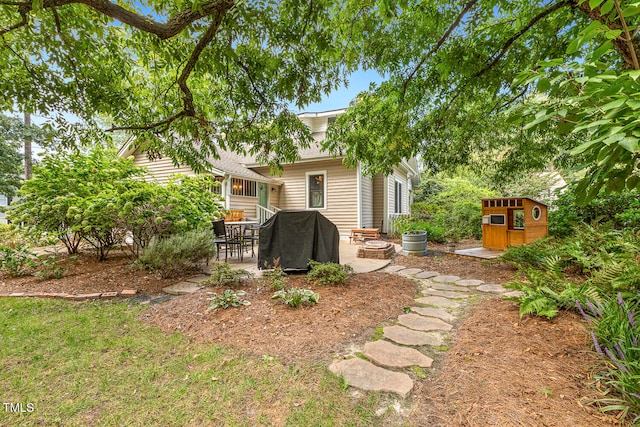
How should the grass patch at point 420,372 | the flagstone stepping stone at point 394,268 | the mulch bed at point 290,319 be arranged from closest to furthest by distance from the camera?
the grass patch at point 420,372 < the mulch bed at point 290,319 < the flagstone stepping stone at point 394,268

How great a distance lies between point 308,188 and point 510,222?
279 inches

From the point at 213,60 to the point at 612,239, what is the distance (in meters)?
→ 6.54

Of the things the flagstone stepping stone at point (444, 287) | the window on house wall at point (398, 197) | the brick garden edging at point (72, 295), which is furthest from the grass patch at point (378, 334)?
the window on house wall at point (398, 197)

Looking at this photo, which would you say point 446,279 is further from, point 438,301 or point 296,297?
point 296,297

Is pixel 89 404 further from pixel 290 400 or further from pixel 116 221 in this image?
pixel 116 221

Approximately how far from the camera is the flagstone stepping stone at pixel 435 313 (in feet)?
10.5

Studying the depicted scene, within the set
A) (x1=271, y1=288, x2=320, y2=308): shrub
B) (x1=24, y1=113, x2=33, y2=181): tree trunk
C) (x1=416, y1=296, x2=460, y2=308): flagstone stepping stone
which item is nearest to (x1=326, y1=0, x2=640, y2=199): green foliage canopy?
(x1=416, y1=296, x2=460, y2=308): flagstone stepping stone

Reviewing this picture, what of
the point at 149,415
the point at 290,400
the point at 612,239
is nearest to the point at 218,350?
the point at 149,415

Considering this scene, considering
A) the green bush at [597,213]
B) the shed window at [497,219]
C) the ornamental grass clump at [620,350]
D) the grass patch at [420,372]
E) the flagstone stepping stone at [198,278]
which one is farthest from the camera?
the shed window at [497,219]

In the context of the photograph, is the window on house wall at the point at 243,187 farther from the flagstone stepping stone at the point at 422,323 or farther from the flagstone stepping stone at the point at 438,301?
the flagstone stepping stone at the point at 422,323

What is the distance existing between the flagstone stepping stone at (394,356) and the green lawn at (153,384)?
449 mm

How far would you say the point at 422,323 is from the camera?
3076 millimetres

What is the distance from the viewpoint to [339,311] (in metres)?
3.25

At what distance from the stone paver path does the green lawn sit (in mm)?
178
